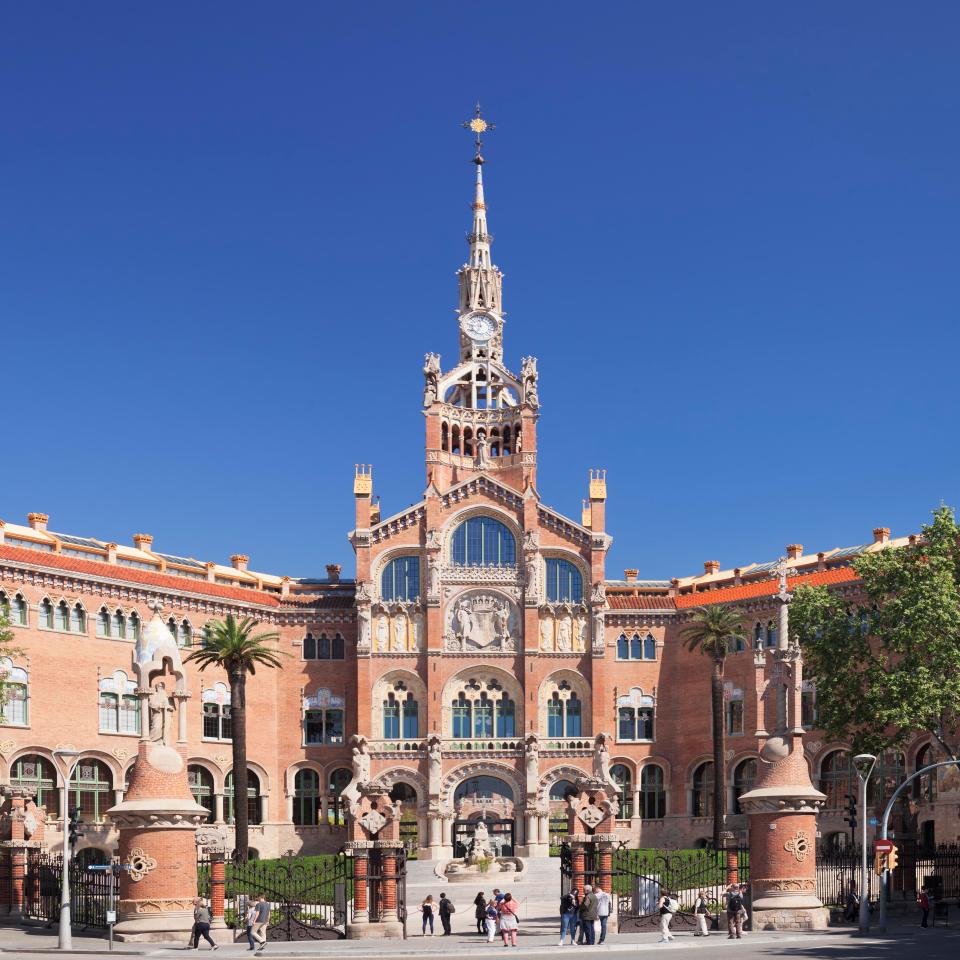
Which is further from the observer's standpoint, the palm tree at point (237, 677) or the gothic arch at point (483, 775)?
the gothic arch at point (483, 775)

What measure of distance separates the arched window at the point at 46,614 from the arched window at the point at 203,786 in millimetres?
12286

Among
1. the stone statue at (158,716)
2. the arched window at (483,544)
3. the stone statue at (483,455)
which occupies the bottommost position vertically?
the stone statue at (158,716)

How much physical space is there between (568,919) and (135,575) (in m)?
44.8

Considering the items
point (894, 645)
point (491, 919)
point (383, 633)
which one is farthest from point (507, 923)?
point (383, 633)

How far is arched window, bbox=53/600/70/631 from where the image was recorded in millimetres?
81438

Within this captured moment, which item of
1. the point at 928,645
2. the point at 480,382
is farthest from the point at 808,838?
the point at 480,382

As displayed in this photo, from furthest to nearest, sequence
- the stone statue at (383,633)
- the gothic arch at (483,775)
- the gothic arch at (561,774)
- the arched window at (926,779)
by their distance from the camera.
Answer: the stone statue at (383,633) < the gothic arch at (561,774) < the gothic arch at (483,775) < the arched window at (926,779)

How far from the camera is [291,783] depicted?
303 ft

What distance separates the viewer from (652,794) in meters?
93.7

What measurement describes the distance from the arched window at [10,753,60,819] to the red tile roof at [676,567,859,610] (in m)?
36.8

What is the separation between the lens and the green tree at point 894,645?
231 feet

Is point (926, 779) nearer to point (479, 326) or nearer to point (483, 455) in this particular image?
point (483, 455)

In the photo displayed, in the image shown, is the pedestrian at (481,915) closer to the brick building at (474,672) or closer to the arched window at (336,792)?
the brick building at (474,672)

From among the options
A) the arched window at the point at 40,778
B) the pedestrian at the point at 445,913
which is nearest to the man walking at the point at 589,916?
the pedestrian at the point at 445,913
